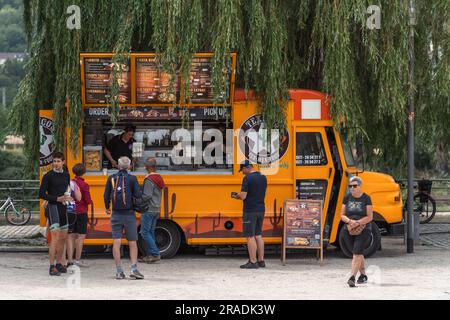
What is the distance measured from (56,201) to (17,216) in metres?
11.3

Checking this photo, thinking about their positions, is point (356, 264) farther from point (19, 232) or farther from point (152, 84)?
point (19, 232)

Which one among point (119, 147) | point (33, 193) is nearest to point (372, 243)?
point (119, 147)

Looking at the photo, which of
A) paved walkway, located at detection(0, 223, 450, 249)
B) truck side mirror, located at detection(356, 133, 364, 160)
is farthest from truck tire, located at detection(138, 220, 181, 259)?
paved walkway, located at detection(0, 223, 450, 249)

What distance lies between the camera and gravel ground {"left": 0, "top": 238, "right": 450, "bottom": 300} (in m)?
12.4

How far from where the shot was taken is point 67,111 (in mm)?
16422

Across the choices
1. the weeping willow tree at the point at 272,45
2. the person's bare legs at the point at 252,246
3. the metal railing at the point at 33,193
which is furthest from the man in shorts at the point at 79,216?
the metal railing at the point at 33,193

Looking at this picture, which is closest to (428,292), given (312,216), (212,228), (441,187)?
(312,216)

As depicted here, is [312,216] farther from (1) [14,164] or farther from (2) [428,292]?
(1) [14,164]

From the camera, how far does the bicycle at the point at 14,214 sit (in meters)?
25.1

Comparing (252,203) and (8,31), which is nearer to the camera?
(252,203)

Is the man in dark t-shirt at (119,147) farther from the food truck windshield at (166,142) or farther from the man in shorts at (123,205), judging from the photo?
the man in shorts at (123,205)

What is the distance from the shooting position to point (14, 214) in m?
25.3

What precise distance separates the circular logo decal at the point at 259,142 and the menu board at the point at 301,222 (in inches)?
37.7

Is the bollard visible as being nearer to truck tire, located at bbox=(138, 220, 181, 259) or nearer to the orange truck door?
the orange truck door
